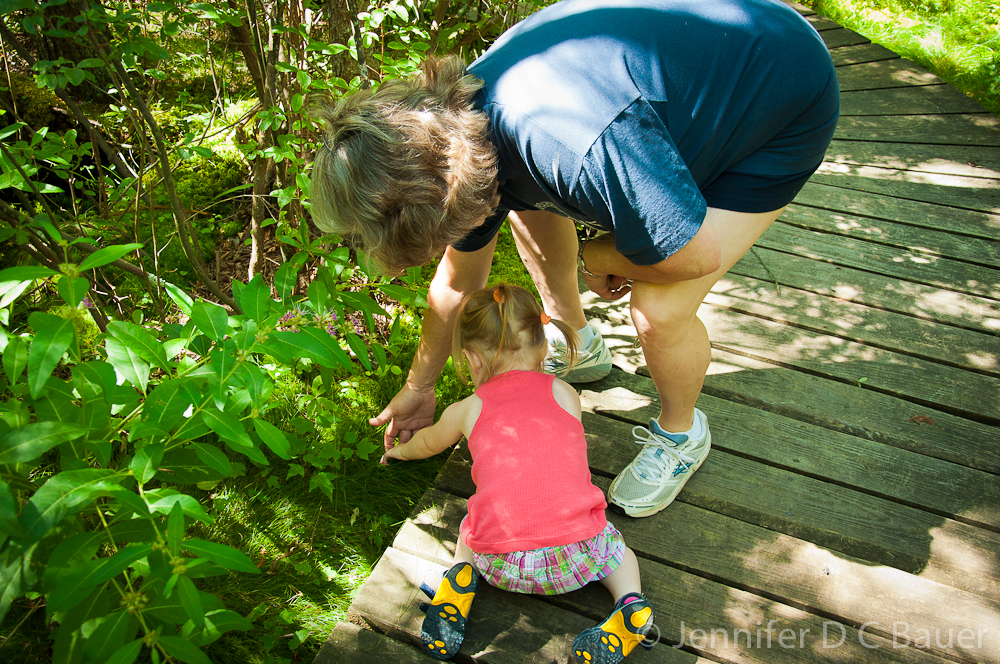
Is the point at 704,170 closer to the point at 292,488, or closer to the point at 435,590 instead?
the point at 435,590

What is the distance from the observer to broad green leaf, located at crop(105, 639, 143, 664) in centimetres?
92

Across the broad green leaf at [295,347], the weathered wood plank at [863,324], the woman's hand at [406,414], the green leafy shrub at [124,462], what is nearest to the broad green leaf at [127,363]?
the green leafy shrub at [124,462]

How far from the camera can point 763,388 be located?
233 centimetres

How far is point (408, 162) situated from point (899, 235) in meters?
2.87

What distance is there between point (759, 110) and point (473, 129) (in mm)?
682

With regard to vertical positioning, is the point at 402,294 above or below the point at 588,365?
above

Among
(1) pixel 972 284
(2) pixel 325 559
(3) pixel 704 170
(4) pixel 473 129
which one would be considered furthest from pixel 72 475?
(1) pixel 972 284

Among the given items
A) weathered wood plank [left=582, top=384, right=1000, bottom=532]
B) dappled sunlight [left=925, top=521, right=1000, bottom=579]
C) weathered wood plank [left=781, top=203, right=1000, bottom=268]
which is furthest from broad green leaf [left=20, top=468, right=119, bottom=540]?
weathered wood plank [left=781, top=203, right=1000, bottom=268]

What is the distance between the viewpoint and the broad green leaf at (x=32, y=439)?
0.90 meters

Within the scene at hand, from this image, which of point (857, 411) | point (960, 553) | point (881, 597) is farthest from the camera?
point (857, 411)

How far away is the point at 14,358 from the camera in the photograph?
972 mm

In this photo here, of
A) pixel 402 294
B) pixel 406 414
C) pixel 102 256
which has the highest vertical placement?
pixel 102 256

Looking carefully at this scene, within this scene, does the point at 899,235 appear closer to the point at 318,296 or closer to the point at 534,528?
the point at 534,528

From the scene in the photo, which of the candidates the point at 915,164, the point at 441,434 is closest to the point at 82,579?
the point at 441,434
